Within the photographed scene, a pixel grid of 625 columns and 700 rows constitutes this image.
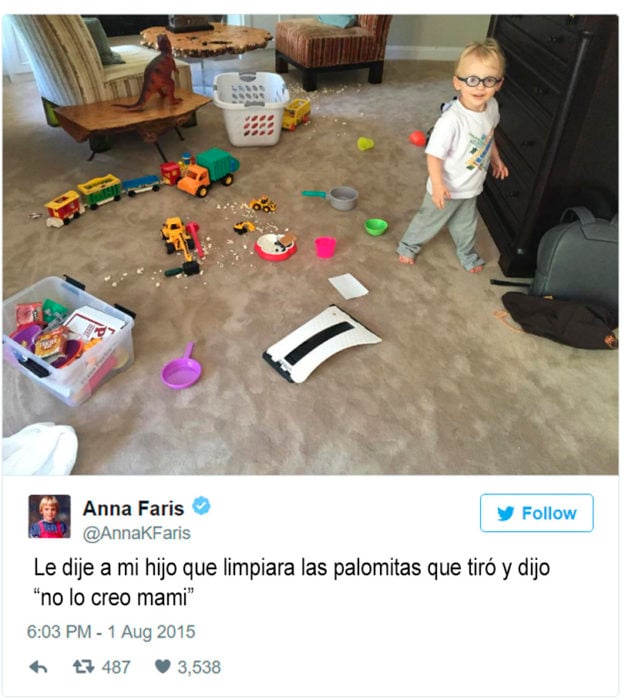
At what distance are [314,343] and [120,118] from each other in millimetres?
1678

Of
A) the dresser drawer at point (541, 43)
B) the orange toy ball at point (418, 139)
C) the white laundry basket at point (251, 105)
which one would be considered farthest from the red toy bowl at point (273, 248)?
the orange toy ball at point (418, 139)

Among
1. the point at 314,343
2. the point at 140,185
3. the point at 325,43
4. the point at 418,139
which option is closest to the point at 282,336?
the point at 314,343

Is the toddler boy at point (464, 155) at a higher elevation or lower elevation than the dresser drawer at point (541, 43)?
lower

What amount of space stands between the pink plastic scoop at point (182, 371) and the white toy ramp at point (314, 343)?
0.23 metres

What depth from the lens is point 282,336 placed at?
1.88 m

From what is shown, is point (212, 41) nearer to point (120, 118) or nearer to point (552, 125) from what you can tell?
point (120, 118)

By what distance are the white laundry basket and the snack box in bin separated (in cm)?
155

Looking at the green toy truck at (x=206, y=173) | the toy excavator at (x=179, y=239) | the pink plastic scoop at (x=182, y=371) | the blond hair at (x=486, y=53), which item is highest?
the blond hair at (x=486, y=53)

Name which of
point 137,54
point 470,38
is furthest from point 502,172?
point 470,38

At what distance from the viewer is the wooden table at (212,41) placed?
3.37 meters

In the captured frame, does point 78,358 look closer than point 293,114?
Yes

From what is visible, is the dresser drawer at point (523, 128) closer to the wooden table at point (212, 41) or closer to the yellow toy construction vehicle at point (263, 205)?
the yellow toy construction vehicle at point (263, 205)
